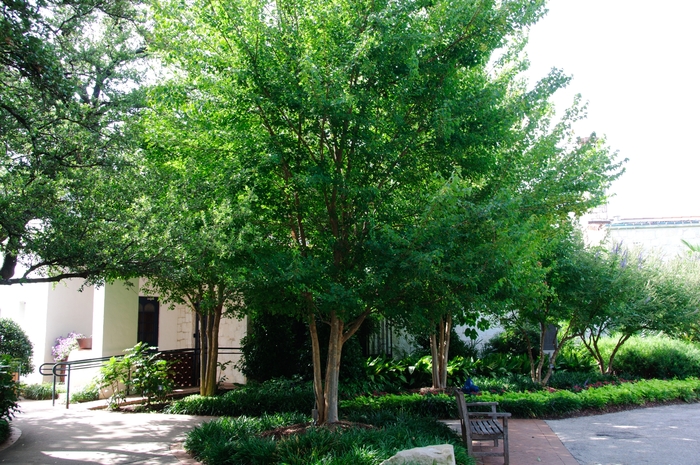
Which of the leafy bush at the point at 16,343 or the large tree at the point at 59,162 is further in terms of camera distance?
the leafy bush at the point at 16,343

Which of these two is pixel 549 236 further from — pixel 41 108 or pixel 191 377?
pixel 191 377

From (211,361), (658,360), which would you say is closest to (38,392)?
(211,361)

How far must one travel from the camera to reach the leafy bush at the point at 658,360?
16.3m

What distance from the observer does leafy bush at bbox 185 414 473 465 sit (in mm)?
6449

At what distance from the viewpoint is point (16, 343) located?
17453 millimetres

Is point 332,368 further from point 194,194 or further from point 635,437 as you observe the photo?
point 635,437

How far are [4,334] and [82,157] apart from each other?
11775 mm

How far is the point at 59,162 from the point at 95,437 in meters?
4.32

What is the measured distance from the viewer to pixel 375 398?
11.5 metres

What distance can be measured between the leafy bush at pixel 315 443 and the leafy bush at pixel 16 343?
37.1 feet

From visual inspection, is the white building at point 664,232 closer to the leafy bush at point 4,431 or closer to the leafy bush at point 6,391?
the leafy bush at point 6,391

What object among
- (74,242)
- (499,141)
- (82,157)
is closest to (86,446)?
(74,242)

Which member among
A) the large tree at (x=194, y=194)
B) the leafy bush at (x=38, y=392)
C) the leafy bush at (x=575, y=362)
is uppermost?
the large tree at (x=194, y=194)

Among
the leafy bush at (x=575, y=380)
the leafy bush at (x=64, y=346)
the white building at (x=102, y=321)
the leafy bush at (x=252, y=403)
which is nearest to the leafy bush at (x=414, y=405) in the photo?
the leafy bush at (x=252, y=403)
